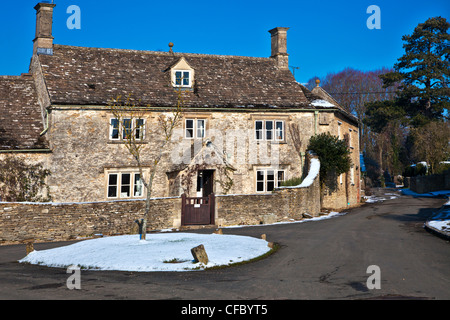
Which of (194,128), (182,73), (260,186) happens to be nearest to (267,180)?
(260,186)

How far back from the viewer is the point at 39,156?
24984 millimetres

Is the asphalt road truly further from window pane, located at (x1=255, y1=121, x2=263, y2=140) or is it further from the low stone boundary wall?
window pane, located at (x1=255, y1=121, x2=263, y2=140)

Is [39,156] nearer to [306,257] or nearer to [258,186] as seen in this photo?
[258,186]

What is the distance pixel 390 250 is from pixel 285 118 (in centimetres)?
1622

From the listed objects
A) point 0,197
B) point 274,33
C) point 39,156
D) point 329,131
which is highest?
point 274,33

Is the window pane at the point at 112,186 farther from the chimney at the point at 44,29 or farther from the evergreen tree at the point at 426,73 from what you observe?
the evergreen tree at the point at 426,73

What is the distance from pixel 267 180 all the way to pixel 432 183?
817 inches

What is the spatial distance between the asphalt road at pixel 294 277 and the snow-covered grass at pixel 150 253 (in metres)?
0.50

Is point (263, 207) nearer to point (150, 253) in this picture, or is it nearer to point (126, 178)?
point (126, 178)

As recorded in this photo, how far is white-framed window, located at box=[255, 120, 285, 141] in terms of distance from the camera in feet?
96.1

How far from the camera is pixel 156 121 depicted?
27.2 meters

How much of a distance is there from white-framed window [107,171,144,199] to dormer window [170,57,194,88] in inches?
249

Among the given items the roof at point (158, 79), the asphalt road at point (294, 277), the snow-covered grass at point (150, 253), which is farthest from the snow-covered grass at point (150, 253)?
the roof at point (158, 79)
